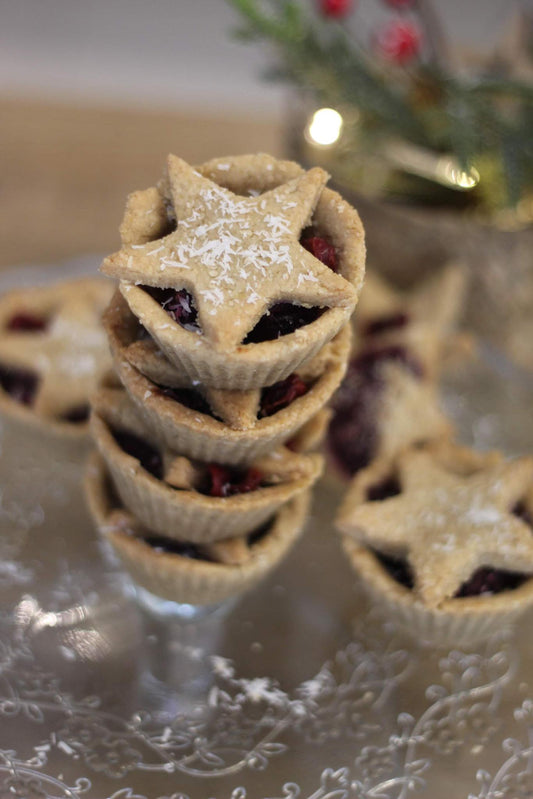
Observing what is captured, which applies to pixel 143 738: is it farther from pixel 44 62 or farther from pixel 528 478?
pixel 44 62

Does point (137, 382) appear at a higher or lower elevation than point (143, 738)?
higher

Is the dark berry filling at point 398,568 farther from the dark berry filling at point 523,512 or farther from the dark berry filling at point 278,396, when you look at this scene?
the dark berry filling at point 278,396

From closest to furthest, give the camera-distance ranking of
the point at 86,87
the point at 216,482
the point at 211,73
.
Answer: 1. the point at 216,482
2. the point at 86,87
3. the point at 211,73

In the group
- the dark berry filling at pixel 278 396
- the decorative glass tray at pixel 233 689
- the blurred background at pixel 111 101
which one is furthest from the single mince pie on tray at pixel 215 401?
the blurred background at pixel 111 101

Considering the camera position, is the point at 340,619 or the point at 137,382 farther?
the point at 340,619

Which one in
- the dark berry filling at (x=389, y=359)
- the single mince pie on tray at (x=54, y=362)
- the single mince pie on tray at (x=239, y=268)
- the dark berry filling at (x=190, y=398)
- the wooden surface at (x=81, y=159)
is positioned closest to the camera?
the single mince pie on tray at (x=239, y=268)

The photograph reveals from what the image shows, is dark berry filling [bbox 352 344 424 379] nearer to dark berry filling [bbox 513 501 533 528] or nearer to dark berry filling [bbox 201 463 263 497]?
dark berry filling [bbox 513 501 533 528]

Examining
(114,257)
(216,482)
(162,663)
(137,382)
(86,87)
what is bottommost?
(162,663)

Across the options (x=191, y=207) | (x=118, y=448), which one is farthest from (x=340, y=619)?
(x=191, y=207)
